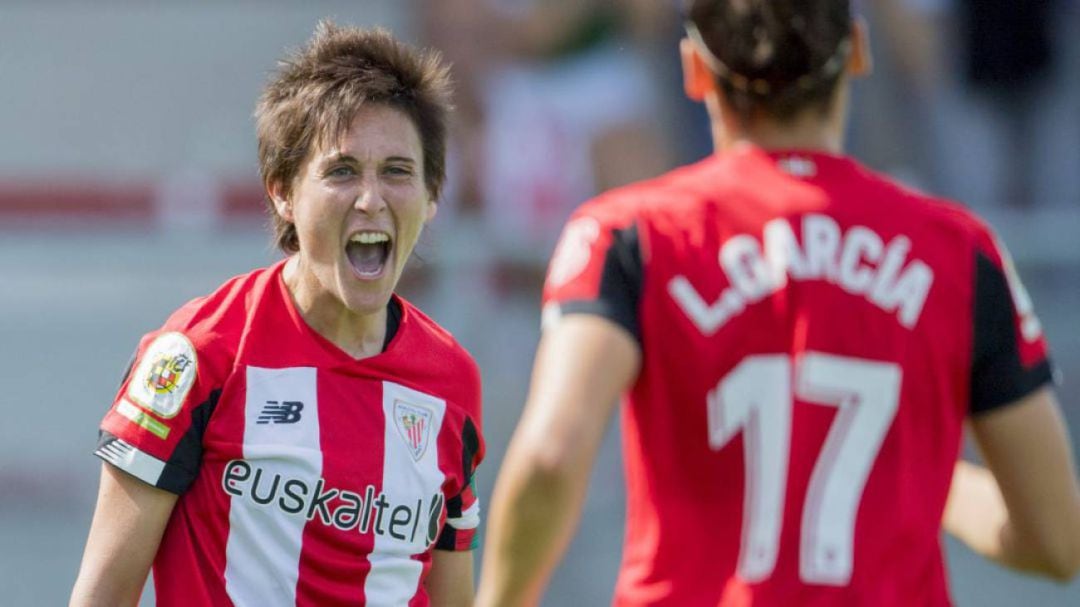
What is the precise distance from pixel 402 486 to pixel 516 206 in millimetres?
4902

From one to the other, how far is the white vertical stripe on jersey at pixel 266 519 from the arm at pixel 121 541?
0.15 m

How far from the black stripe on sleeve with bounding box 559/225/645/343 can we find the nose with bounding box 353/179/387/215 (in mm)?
891

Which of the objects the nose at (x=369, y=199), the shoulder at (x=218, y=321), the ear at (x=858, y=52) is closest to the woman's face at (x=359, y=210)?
the nose at (x=369, y=199)

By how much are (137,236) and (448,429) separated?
213 inches

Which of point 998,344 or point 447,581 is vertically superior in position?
point 998,344

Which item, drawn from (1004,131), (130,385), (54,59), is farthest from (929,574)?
(54,59)

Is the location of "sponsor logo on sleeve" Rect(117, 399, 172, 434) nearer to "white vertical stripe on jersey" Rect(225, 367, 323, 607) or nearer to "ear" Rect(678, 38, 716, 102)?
"white vertical stripe on jersey" Rect(225, 367, 323, 607)

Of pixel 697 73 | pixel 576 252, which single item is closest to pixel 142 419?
pixel 576 252

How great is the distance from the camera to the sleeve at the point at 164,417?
3014 millimetres

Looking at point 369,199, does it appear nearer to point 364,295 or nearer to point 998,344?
point 364,295

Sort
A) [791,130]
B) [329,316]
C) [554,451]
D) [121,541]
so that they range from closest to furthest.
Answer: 1. [554,451]
2. [791,130]
3. [121,541]
4. [329,316]

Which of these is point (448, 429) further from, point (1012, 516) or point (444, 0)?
point (444, 0)

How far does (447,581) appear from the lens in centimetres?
349

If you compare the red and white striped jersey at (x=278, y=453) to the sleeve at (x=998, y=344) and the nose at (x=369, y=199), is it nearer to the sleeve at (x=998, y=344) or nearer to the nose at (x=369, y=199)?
the nose at (x=369, y=199)
